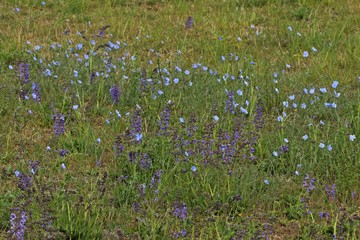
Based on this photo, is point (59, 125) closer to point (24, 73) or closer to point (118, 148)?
point (118, 148)

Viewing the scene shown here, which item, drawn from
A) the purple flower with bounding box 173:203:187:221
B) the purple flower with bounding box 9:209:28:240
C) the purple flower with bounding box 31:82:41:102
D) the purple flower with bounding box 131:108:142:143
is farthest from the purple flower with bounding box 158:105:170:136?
the purple flower with bounding box 9:209:28:240

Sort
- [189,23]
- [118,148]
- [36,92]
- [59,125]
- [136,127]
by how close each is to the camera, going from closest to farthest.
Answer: [118,148], [136,127], [59,125], [36,92], [189,23]

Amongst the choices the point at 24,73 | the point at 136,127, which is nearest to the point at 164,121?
the point at 136,127

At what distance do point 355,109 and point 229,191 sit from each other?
1512 mm

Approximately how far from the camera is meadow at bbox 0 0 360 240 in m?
3.39

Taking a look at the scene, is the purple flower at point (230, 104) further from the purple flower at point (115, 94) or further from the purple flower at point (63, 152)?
the purple flower at point (63, 152)

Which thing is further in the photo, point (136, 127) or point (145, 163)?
point (136, 127)

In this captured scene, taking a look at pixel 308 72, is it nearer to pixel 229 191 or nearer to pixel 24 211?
pixel 229 191

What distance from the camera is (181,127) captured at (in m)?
4.43

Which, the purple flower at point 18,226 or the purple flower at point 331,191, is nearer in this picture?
the purple flower at point 18,226

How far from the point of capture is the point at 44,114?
4.62 meters

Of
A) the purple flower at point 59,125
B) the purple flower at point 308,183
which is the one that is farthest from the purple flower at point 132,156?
the purple flower at point 308,183

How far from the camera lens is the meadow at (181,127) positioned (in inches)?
133


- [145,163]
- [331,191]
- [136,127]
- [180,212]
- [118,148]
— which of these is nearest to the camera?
[180,212]
